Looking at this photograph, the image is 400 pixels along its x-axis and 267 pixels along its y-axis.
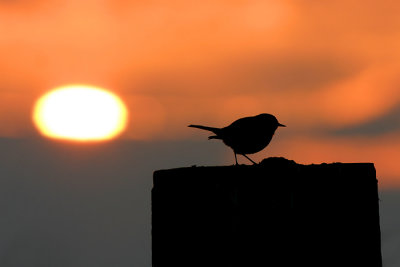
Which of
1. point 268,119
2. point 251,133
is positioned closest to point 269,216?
point 251,133

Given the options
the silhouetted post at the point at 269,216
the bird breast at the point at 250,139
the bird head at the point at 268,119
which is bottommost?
the silhouetted post at the point at 269,216

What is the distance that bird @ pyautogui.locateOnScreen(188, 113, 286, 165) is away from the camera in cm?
952

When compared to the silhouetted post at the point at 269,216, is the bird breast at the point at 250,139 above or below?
above

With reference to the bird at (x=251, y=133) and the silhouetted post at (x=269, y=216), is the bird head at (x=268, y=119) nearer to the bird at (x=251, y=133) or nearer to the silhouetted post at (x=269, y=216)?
the bird at (x=251, y=133)

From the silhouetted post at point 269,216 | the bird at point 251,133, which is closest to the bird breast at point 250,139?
the bird at point 251,133

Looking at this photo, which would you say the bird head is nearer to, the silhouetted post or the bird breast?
the bird breast

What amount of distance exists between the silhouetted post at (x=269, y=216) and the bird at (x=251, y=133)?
5.41 metres

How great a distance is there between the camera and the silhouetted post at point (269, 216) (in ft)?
12.3

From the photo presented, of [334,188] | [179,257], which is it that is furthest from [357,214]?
[179,257]

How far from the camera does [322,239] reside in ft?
12.6

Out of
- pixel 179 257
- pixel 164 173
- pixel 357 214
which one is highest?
pixel 164 173

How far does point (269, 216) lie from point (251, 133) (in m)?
5.75

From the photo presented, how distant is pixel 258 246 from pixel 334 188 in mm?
603

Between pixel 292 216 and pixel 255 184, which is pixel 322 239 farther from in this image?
pixel 255 184
